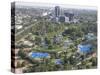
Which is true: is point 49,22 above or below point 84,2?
below

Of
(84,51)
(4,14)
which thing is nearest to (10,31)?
(4,14)

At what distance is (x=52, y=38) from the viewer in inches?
58.1

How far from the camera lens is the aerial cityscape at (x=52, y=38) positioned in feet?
4.58

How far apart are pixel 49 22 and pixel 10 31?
22cm

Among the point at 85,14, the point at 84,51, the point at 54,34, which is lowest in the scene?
the point at 84,51

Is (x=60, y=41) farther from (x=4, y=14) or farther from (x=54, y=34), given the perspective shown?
(x=4, y=14)

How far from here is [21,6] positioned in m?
1.40

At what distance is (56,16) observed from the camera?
149cm

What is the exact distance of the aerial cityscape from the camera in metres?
1.40

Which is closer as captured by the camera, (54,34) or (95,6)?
(54,34)

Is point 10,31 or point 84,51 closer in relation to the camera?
point 10,31

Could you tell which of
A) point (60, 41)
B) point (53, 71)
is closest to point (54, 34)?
point (60, 41)

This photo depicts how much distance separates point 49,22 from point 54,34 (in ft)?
0.24

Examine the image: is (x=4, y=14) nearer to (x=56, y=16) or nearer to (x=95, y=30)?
(x=56, y=16)
